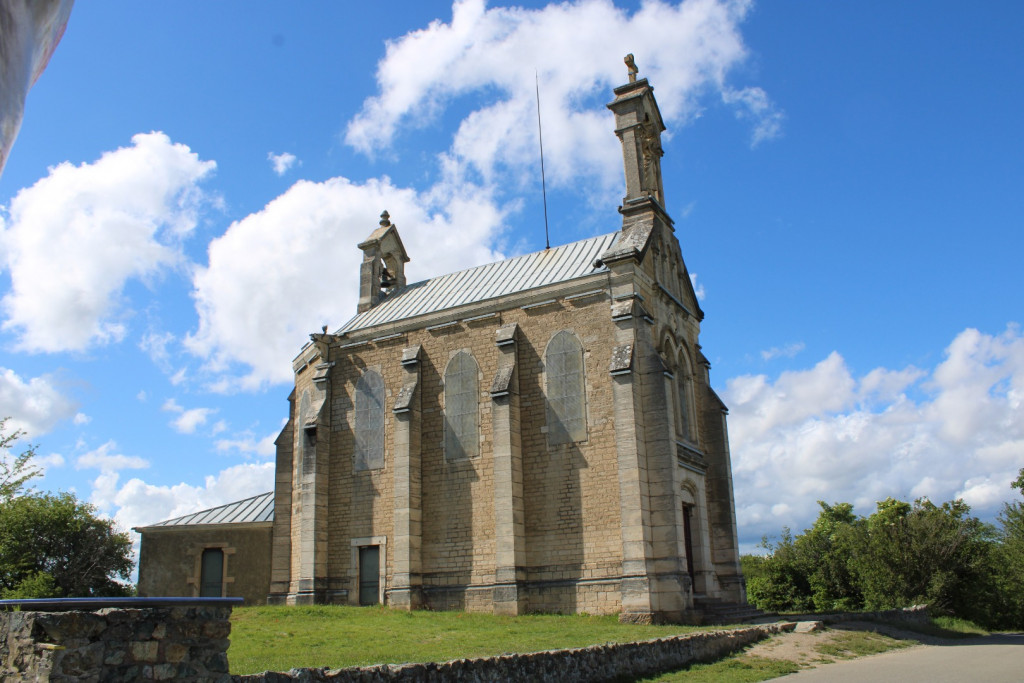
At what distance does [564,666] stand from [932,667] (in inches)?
308

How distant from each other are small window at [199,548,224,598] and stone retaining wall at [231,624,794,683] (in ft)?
57.8

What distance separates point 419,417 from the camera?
25.2 m

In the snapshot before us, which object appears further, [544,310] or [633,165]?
[633,165]

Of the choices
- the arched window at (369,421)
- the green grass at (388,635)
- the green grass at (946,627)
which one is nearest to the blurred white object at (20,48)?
the green grass at (388,635)

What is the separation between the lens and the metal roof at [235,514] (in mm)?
27391

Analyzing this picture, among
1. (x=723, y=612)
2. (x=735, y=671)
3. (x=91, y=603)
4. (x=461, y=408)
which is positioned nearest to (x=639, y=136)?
(x=461, y=408)

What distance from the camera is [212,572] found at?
88.1ft

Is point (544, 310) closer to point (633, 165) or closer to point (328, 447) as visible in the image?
point (633, 165)

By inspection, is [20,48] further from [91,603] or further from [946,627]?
[946,627]

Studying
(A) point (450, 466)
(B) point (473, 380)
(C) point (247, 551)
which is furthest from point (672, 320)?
(C) point (247, 551)

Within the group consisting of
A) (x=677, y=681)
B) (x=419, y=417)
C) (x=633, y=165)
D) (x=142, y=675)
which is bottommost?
(x=677, y=681)

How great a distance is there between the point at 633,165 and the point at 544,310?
601cm

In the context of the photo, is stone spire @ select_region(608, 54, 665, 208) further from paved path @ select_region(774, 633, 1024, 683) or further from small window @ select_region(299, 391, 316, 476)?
paved path @ select_region(774, 633, 1024, 683)

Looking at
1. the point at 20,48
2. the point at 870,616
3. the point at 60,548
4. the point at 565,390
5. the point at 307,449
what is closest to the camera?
the point at 20,48
